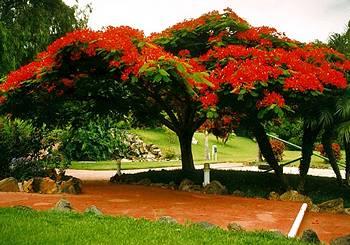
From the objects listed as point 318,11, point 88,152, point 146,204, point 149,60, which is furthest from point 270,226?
point 88,152

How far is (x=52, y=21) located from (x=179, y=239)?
693 inches

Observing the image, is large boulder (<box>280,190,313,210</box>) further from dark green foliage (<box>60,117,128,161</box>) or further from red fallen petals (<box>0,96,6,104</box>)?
dark green foliage (<box>60,117,128,161</box>)

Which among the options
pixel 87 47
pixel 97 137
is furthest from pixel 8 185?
pixel 97 137

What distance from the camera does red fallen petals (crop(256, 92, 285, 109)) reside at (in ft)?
34.5

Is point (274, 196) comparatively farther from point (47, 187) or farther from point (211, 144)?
point (211, 144)

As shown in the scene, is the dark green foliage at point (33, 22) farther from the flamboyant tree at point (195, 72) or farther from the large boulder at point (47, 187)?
the large boulder at point (47, 187)

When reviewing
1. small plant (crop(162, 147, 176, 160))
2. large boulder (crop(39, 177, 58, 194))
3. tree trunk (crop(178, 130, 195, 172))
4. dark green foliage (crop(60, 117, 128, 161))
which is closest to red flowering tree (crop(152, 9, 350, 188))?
tree trunk (crop(178, 130, 195, 172))

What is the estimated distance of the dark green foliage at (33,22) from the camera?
64.7ft

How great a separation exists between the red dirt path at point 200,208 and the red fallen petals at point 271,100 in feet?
7.45

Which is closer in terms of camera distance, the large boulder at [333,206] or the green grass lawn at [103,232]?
the green grass lawn at [103,232]

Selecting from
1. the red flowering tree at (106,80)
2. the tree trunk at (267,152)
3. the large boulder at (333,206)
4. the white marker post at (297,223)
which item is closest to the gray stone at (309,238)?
the white marker post at (297,223)

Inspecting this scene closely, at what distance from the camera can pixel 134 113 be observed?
17.0m

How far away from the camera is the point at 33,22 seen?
20.6 meters

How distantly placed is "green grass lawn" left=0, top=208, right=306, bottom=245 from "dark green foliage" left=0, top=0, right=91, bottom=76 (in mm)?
12463
